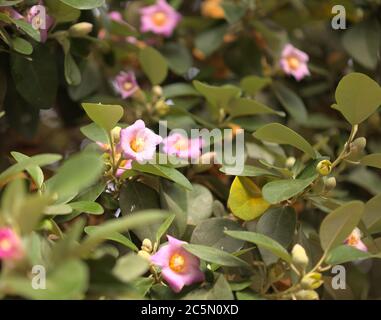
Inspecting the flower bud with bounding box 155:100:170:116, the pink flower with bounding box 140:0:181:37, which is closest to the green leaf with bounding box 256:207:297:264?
the flower bud with bounding box 155:100:170:116

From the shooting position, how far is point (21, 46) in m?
0.96

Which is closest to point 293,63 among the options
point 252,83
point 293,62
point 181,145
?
point 293,62

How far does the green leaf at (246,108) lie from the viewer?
109cm

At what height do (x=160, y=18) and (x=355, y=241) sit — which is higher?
(x=160, y=18)

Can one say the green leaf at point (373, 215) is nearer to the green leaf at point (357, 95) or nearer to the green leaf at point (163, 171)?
the green leaf at point (357, 95)

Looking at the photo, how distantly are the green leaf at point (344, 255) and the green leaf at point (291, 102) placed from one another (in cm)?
57

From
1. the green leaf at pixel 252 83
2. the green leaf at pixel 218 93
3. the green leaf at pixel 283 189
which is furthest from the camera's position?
the green leaf at pixel 252 83

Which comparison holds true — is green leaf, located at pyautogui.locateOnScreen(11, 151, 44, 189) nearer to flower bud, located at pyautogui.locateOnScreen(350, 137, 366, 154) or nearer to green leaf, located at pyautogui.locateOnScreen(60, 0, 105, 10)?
green leaf, located at pyautogui.locateOnScreen(60, 0, 105, 10)

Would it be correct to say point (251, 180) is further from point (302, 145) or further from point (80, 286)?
point (80, 286)

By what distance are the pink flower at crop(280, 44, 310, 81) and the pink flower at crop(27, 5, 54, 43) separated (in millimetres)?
492

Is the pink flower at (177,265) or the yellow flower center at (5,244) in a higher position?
the yellow flower center at (5,244)

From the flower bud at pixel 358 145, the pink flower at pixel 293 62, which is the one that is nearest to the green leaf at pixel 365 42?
the pink flower at pixel 293 62

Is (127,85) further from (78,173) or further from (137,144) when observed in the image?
(78,173)

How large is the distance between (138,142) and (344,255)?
31 cm
